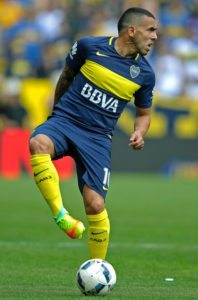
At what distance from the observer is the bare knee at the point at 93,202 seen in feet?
24.0

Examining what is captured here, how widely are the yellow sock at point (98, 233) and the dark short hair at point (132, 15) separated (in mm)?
1553

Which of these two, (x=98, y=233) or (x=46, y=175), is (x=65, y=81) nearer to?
(x=46, y=175)

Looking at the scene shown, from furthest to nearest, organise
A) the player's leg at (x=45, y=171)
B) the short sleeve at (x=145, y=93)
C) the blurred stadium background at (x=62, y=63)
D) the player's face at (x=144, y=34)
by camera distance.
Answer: the blurred stadium background at (x=62, y=63) < the short sleeve at (x=145, y=93) < the player's face at (x=144, y=34) < the player's leg at (x=45, y=171)

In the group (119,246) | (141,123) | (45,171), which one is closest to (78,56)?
(141,123)

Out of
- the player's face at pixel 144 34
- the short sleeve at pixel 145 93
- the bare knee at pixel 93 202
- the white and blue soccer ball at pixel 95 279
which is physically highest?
the player's face at pixel 144 34

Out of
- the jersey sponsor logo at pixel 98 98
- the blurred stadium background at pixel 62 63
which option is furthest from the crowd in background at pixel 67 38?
the jersey sponsor logo at pixel 98 98

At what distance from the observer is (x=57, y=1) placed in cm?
2672

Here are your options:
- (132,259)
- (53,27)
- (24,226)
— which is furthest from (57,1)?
(132,259)

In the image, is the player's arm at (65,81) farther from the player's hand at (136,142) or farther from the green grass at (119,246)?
the green grass at (119,246)

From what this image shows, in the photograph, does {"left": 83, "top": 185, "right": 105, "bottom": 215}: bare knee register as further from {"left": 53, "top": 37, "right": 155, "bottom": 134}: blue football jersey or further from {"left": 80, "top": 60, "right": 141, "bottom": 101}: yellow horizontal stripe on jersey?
{"left": 80, "top": 60, "right": 141, "bottom": 101}: yellow horizontal stripe on jersey

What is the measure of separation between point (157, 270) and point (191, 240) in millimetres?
2610

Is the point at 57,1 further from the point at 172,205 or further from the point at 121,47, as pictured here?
the point at 121,47

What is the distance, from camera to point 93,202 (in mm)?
7312

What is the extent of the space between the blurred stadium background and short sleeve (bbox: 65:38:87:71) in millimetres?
13799
